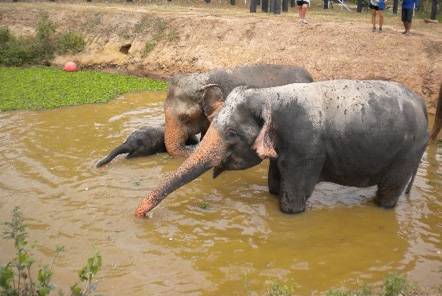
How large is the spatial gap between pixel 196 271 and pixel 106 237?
3.89 feet

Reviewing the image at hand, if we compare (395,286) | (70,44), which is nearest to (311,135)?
(395,286)

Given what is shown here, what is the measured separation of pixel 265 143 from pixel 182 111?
105 inches

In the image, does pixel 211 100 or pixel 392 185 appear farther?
pixel 211 100

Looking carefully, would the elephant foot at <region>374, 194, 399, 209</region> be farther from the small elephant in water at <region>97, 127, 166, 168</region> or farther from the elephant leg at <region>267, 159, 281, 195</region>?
the small elephant in water at <region>97, 127, 166, 168</region>

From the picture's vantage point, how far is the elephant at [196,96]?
25.8ft

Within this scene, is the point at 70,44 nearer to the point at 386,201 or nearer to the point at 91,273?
the point at 386,201

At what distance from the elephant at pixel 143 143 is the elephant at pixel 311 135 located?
234 cm

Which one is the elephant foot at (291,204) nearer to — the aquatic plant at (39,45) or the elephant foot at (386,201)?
the elephant foot at (386,201)

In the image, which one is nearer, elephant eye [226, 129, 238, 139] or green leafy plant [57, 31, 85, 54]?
elephant eye [226, 129, 238, 139]

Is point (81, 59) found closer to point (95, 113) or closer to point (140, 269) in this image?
point (95, 113)

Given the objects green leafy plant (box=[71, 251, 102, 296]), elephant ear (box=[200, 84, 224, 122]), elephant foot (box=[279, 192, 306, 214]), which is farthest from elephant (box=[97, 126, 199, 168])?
green leafy plant (box=[71, 251, 102, 296])

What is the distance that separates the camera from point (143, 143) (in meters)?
8.09

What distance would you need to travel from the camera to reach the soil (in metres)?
12.2

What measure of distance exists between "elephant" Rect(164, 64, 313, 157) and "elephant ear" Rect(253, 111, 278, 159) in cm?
216
